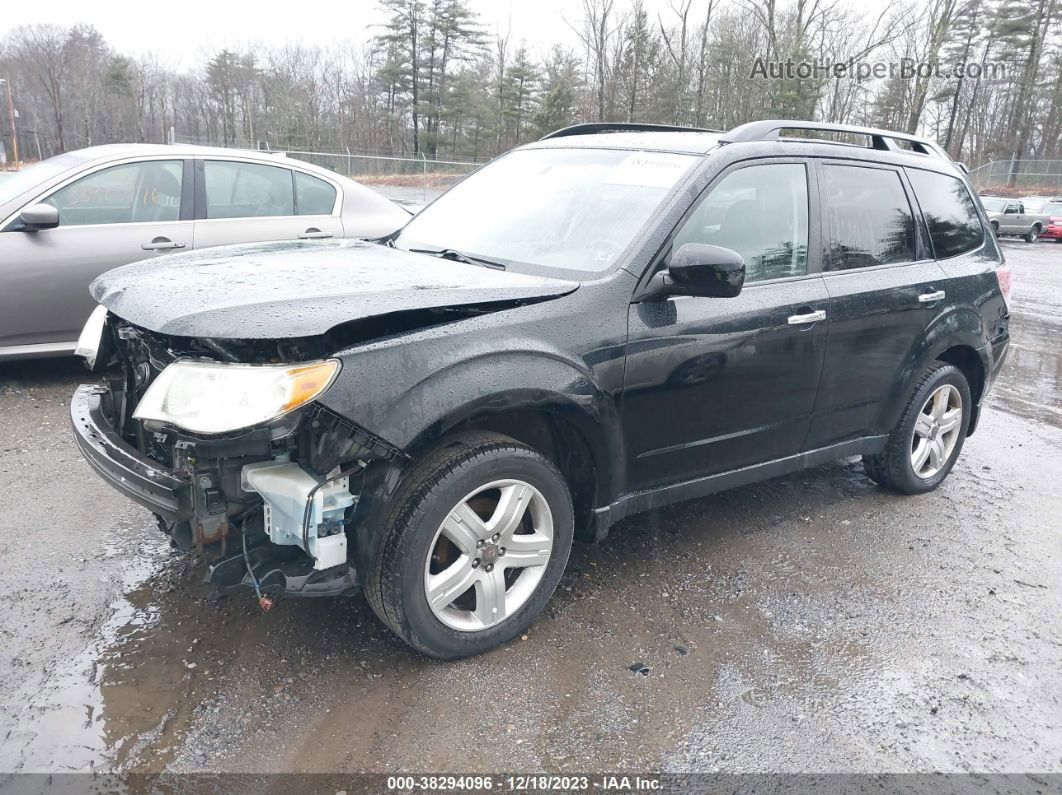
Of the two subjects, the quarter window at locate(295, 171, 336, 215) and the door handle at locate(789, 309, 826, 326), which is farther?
the quarter window at locate(295, 171, 336, 215)

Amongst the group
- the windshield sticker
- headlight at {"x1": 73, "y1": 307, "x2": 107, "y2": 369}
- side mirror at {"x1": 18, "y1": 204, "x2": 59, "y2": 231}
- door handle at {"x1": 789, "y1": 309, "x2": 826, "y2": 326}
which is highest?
the windshield sticker

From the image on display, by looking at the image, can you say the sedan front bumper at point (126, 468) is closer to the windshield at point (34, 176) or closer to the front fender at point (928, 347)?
the windshield at point (34, 176)

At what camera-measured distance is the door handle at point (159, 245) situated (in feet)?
18.7

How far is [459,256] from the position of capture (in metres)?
3.46

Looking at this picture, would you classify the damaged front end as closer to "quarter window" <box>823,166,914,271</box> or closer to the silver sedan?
"quarter window" <box>823,166,914,271</box>

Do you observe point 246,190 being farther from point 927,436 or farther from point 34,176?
point 927,436

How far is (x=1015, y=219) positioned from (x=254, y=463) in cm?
2984

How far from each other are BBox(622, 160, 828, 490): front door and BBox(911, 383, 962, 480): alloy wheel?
1.13 meters

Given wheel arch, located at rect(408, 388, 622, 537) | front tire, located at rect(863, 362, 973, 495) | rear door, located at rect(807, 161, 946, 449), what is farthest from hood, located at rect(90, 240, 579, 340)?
front tire, located at rect(863, 362, 973, 495)

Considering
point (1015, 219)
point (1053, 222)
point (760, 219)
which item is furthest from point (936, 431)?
point (1053, 222)

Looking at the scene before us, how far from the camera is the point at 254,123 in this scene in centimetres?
6241

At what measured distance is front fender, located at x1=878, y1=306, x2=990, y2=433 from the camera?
4215 millimetres

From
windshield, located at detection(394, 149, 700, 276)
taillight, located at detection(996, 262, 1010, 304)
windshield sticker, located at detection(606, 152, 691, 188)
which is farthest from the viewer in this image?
taillight, located at detection(996, 262, 1010, 304)

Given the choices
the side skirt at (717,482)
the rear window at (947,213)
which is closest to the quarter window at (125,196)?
the side skirt at (717,482)
